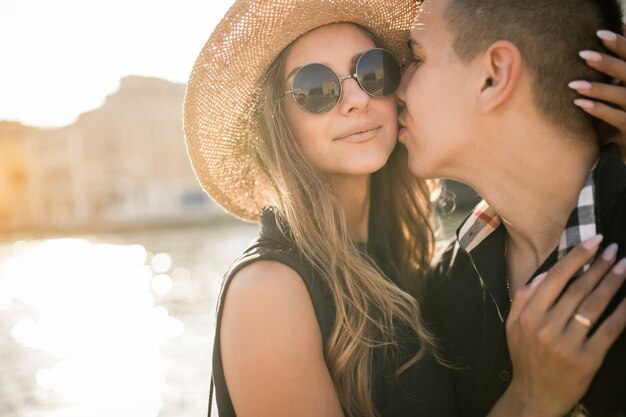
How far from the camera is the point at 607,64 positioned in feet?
6.63

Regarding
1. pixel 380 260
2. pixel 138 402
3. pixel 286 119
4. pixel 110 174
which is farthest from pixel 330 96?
pixel 110 174

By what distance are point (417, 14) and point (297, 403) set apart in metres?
1.66

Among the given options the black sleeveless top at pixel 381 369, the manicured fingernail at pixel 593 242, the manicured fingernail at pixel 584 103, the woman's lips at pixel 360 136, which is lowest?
the black sleeveless top at pixel 381 369

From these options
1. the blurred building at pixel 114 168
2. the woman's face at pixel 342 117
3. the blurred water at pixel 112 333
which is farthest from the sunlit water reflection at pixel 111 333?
the blurred building at pixel 114 168

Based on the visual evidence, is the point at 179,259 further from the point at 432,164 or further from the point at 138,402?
the point at 432,164

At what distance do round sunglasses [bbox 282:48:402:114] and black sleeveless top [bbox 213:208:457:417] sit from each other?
0.58 m

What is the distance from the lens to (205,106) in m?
2.73

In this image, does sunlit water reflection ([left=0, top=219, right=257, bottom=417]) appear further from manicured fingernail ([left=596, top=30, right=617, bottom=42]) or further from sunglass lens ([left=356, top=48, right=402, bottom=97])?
manicured fingernail ([left=596, top=30, right=617, bottom=42])

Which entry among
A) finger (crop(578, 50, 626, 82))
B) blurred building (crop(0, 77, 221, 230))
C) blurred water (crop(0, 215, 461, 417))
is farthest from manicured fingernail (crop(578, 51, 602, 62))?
blurred building (crop(0, 77, 221, 230))

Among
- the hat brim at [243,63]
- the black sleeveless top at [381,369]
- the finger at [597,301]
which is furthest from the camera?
the hat brim at [243,63]

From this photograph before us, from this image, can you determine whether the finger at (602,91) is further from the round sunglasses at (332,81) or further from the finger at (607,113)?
the round sunglasses at (332,81)

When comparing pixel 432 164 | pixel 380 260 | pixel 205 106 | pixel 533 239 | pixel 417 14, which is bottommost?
pixel 380 260

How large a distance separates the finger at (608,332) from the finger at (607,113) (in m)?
0.64

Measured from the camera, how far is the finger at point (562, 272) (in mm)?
1801
